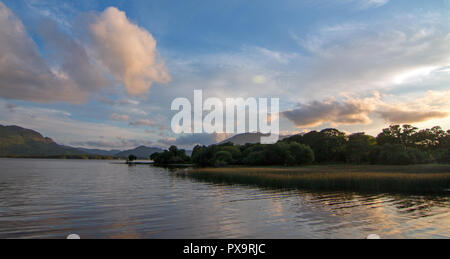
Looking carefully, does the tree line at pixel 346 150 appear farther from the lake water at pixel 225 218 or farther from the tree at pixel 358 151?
the lake water at pixel 225 218

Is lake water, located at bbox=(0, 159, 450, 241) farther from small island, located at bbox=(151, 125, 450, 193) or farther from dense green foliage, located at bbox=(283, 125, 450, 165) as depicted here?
dense green foliage, located at bbox=(283, 125, 450, 165)

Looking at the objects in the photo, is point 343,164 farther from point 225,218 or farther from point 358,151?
point 225,218

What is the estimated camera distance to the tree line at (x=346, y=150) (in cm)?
10525

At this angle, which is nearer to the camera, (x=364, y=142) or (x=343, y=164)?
(x=343, y=164)

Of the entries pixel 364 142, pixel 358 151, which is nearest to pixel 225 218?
pixel 358 151

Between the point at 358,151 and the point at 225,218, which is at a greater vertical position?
the point at 358,151

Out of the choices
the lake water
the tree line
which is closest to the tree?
the tree line

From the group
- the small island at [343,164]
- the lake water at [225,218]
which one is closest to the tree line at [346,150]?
the small island at [343,164]

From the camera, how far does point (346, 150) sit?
13300 cm

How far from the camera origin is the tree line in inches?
4144
